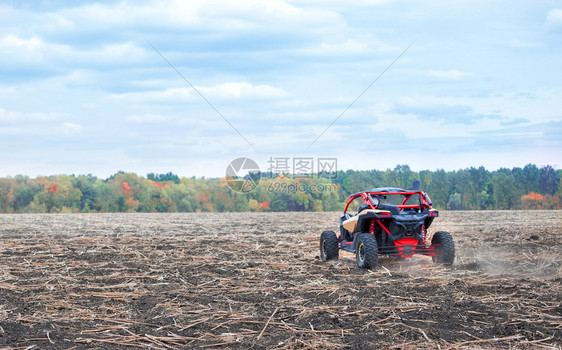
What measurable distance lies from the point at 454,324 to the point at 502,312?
3.29ft

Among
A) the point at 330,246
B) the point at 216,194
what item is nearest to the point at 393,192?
the point at 330,246

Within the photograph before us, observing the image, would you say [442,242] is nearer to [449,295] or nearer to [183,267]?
[449,295]

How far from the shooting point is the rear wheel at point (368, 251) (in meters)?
10.1

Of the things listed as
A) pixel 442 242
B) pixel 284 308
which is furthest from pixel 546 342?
pixel 442 242

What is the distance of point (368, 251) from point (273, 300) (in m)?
3.06

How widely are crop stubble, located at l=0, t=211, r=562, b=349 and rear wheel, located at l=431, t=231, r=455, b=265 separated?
29 centimetres

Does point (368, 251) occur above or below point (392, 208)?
below

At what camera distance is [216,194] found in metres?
72.8

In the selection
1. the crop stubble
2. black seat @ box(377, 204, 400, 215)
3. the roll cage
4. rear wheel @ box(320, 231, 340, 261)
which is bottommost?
the crop stubble

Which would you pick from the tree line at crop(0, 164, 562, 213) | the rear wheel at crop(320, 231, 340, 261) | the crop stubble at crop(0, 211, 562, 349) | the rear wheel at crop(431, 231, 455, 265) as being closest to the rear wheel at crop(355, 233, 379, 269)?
the crop stubble at crop(0, 211, 562, 349)

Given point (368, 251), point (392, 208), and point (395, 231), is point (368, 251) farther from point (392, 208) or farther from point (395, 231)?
point (392, 208)

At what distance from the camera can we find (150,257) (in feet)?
41.6

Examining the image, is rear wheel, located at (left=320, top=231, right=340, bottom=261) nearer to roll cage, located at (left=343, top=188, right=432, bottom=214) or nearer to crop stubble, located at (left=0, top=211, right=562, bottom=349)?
crop stubble, located at (left=0, top=211, right=562, bottom=349)

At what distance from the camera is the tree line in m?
67.8
